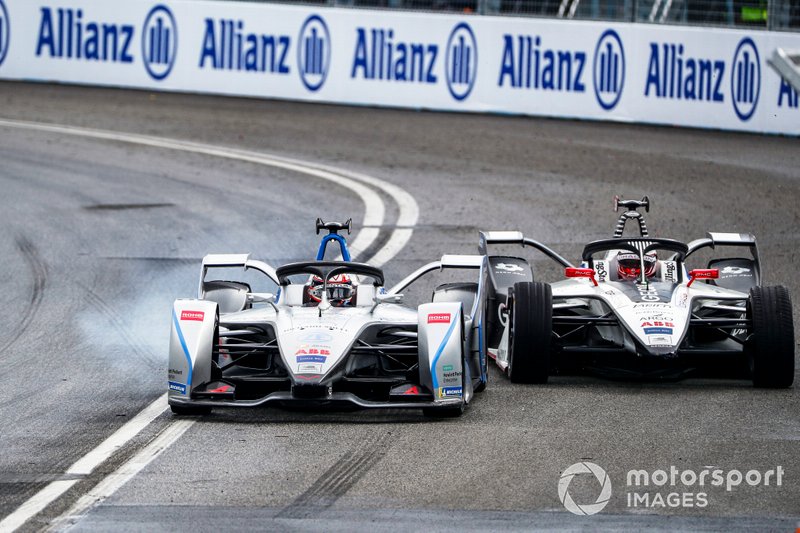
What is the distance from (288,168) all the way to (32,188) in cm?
383

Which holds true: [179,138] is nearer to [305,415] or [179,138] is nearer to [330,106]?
[330,106]

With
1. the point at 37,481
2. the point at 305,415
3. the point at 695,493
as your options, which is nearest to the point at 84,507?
the point at 37,481

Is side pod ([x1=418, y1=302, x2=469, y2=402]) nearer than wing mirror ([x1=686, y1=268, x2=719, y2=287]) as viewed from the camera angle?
Yes

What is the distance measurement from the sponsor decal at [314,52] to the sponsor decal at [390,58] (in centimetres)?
57

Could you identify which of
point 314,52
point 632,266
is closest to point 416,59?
point 314,52

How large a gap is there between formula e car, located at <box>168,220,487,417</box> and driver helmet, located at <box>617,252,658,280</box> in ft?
4.84

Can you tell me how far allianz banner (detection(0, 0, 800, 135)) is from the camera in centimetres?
2525

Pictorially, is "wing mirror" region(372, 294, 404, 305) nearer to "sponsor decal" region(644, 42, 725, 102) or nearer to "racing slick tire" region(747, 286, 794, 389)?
"racing slick tire" region(747, 286, 794, 389)

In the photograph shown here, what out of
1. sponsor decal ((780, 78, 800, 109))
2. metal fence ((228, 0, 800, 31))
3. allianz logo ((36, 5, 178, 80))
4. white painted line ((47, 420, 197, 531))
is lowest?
white painted line ((47, 420, 197, 531))

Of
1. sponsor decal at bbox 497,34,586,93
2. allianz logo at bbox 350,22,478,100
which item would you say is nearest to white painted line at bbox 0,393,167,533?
sponsor decal at bbox 497,34,586,93

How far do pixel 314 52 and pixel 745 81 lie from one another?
8.09 m

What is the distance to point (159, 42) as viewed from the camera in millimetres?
27219

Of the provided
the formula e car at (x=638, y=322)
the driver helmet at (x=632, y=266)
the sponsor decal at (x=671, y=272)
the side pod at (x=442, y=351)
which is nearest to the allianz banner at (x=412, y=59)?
the formula e car at (x=638, y=322)

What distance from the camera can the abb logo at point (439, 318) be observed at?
9.45 metres
